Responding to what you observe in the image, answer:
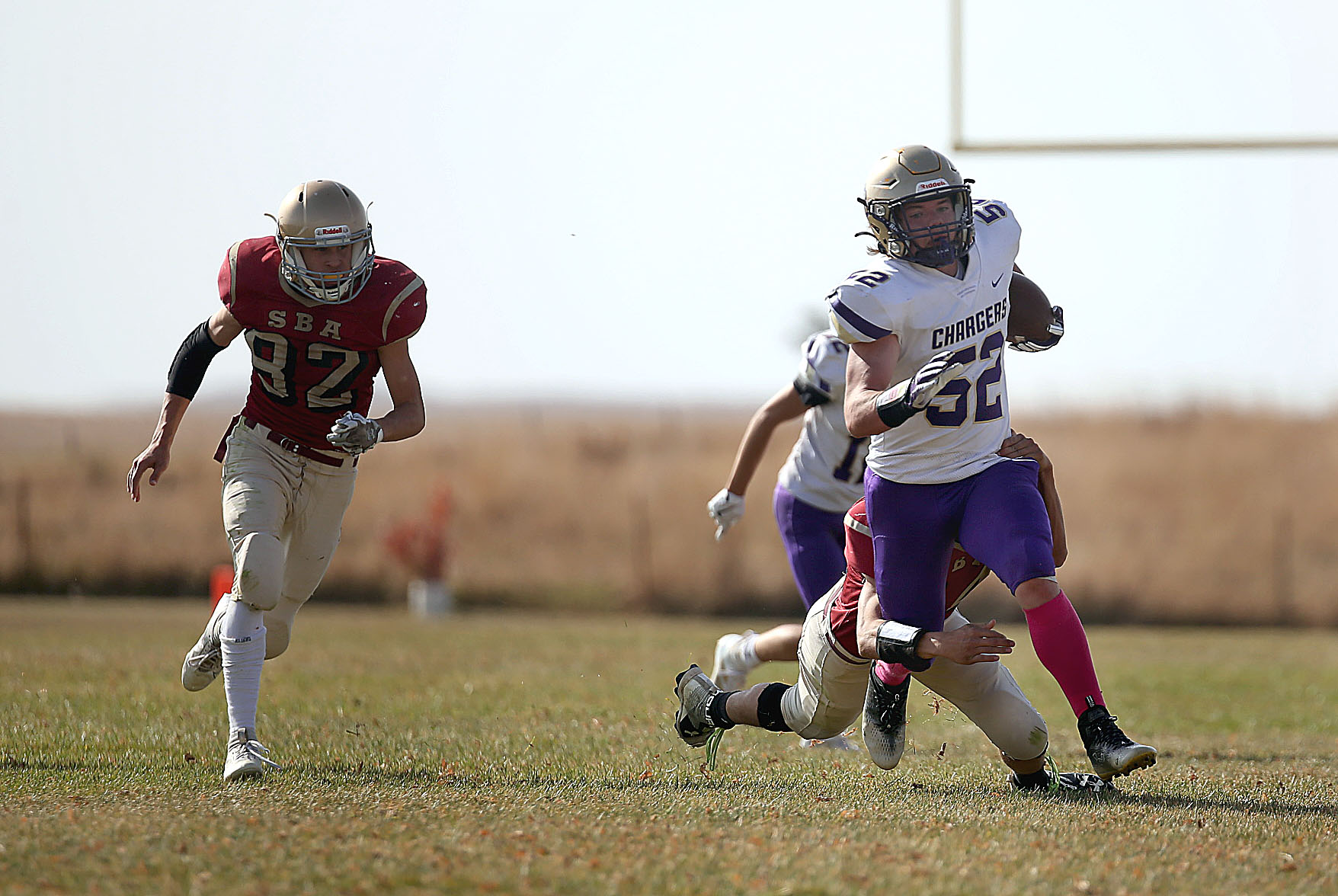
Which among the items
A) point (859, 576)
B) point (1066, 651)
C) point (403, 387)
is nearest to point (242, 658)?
point (403, 387)

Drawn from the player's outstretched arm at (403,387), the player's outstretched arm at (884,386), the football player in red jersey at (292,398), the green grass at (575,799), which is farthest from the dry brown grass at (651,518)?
the player's outstretched arm at (884,386)

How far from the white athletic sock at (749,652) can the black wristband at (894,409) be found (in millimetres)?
1820

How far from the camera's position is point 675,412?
21.8m

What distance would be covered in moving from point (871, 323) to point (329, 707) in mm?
3094

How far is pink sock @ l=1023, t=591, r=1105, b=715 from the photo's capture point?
3873mm

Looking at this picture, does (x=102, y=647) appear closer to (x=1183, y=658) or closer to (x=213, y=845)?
(x=213, y=845)

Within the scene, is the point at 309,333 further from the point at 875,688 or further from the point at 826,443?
the point at 875,688

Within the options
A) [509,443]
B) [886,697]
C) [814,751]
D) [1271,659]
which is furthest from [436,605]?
[886,697]

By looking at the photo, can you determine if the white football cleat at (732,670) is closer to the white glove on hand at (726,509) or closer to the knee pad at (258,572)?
the white glove on hand at (726,509)

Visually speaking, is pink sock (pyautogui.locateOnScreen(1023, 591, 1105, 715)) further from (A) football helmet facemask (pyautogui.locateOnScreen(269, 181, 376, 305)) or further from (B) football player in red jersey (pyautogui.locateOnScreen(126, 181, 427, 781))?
(A) football helmet facemask (pyautogui.locateOnScreen(269, 181, 376, 305))

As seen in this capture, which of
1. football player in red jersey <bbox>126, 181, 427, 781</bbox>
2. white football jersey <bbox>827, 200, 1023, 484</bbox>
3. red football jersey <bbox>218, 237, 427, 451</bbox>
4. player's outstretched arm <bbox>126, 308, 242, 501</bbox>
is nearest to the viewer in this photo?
white football jersey <bbox>827, 200, 1023, 484</bbox>

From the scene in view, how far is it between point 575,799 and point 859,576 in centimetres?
107

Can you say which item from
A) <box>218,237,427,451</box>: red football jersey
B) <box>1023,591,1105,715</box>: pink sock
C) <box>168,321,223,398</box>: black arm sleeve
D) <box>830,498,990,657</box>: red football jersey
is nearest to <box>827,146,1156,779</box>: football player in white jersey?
<box>1023,591,1105,715</box>: pink sock

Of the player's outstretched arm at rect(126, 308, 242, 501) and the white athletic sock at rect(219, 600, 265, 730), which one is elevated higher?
the player's outstretched arm at rect(126, 308, 242, 501)
